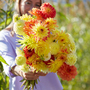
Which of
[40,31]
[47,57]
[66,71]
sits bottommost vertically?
[66,71]

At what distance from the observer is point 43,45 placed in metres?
0.79

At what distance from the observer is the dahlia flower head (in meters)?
0.78

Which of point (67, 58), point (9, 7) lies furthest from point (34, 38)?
point (9, 7)

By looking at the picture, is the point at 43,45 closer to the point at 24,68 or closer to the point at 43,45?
the point at 43,45

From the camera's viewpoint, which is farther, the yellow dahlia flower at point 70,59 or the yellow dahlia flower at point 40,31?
the yellow dahlia flower at point 70,59

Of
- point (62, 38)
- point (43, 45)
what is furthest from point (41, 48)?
point (62, 38)

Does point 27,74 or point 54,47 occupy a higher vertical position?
point 54,47

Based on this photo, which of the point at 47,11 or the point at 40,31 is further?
the point at 47,11

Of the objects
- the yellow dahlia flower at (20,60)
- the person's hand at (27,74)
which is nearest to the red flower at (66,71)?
Result: the person's hand at (27,74)

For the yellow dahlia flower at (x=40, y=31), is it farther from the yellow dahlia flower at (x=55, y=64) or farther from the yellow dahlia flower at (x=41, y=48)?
the yellow dahlia flower at (x=55, y=64)

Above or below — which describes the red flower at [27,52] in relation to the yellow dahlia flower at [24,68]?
above

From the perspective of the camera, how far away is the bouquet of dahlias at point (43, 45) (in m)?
0.78

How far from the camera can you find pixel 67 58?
87 cm

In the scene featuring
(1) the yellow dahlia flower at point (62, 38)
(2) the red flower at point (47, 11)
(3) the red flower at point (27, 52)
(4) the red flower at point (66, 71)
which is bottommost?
(4) the red flower at point (66, 71)
